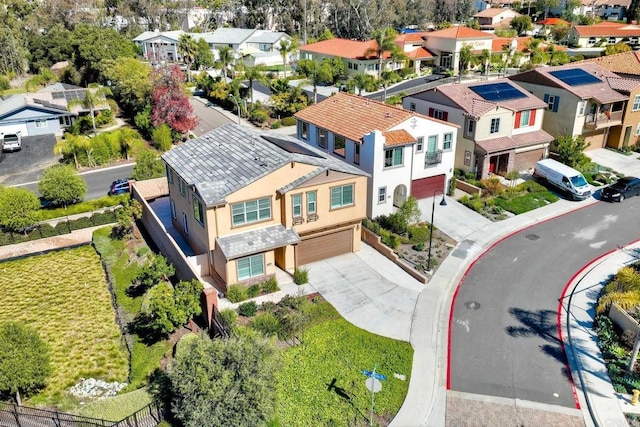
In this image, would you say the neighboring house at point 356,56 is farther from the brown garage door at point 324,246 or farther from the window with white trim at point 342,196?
the window with white trim at point 342,196

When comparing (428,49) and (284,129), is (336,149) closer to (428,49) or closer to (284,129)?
(284,129)

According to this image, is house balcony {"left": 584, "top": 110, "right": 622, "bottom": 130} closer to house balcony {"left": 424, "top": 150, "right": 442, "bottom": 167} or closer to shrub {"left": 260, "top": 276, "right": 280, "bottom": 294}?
house balcony {"left": 424, "top": 150, "right": 442, "bottom": 167}

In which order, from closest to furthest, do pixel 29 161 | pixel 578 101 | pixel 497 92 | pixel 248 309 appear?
pixel 248 309, pixel 497 92, pixel 578 101, pixel 29 161

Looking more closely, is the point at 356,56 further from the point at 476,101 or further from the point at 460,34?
the point at 476,101

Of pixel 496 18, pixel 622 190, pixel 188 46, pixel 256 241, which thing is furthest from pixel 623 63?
pixel 496 18

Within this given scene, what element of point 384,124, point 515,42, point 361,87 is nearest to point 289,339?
point 384,124
